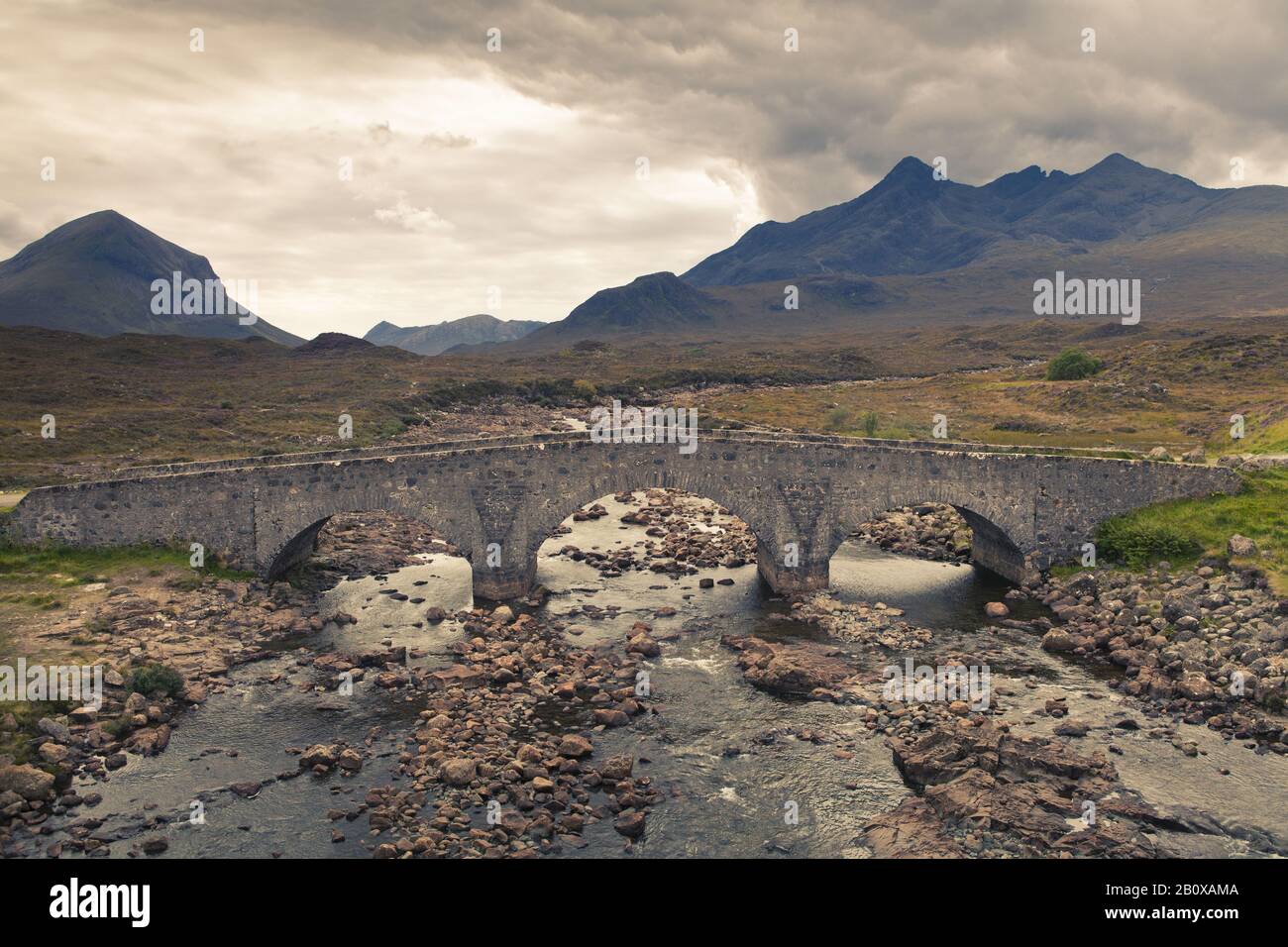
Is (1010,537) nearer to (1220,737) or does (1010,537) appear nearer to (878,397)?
(1220,737)

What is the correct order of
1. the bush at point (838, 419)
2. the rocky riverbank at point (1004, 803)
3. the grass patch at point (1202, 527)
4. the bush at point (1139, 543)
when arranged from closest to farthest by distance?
the rocky riverbank at point (1004, 803) → the grass patch at point (1202, 527) → the bush at point (1139, 543) → the bush at point (838, 419)

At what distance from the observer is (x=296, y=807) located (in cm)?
2167

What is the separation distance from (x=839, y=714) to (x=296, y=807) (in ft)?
52.6

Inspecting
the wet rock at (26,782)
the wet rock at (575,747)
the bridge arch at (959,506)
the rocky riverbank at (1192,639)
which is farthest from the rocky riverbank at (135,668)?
the rocky riverbank at (1192,639)

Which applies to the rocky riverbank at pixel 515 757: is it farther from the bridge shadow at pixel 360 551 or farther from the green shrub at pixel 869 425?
the green shrub at pixel 869 425

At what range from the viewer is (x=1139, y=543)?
119 feet

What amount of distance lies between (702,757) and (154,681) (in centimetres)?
1734

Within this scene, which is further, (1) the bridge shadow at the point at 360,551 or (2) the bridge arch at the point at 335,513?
(1) the bridge shadow at the point at 360,551

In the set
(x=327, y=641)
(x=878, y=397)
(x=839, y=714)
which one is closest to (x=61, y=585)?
(x=327, y=641)

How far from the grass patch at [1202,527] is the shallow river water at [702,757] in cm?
519

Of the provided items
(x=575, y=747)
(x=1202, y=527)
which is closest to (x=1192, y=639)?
(x=1202, y=527)

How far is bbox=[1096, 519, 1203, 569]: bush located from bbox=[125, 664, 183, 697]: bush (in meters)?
36.7

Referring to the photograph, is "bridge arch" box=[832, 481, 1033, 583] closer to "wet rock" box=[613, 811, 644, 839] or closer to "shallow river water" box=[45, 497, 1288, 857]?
"shallow river water" box=[45, 497, 1288, 857]

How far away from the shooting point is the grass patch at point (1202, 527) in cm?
3425
